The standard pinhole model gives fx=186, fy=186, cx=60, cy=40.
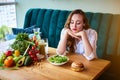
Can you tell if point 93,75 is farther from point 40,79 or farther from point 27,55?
point 27,55

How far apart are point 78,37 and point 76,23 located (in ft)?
0.50

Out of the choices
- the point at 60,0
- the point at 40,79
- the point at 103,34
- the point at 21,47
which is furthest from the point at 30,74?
the point at 60,0

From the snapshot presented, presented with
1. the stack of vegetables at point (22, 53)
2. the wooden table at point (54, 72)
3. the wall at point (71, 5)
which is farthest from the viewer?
the wall at point (71, 5)

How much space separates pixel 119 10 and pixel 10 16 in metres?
2.24

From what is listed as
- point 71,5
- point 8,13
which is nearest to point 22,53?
point 71,5

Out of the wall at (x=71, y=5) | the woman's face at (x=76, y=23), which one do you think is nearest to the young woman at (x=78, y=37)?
the woman's face at (x=76, y=23)

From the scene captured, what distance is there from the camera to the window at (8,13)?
3.60 m

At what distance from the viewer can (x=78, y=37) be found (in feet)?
6.30

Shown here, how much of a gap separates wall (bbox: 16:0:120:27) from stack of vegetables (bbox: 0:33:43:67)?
1.20 m

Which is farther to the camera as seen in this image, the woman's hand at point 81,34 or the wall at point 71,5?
the wall at point 71,5

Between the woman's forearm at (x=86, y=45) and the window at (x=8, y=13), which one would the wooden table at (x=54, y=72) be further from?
the window at (x=8, y=13)

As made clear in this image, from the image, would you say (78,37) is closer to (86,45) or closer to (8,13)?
(86,45)

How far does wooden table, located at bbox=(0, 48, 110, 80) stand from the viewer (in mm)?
1403

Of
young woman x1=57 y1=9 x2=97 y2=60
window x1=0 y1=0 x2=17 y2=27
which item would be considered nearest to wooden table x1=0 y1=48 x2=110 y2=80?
young woman x1=57 y1=9 x2=97 y2=60
